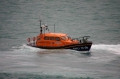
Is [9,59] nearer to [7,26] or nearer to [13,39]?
[13,39]

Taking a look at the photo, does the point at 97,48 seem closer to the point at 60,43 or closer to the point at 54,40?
the point at 60,43

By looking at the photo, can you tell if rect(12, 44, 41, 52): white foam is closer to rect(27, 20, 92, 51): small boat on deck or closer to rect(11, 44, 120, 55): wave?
rect(11, 44, 120, 55): wave

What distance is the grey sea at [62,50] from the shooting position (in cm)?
6806

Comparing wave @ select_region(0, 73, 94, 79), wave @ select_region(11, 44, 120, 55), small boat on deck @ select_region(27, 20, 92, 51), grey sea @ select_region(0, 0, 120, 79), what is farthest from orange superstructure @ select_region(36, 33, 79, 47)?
wave @ select_region(0, 73, 94, 79)

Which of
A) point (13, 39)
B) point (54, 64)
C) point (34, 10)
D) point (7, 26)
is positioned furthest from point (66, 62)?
point (34, 10)

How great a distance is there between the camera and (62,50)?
265 feet

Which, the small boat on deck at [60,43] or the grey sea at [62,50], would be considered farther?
the small boat on deck at [60,43]

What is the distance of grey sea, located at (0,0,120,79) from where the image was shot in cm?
6806

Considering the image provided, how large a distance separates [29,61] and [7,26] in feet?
143

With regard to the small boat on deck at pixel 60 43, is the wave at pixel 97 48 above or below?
below

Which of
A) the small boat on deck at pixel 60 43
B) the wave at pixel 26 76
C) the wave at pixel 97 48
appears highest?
the small boat on deck at pixel 60 43

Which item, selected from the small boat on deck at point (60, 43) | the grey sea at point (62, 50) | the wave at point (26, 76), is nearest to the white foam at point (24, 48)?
the grey sea at point (62, 50)

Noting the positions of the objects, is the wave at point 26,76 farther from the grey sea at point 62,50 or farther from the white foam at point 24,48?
the white foam at point 24,48

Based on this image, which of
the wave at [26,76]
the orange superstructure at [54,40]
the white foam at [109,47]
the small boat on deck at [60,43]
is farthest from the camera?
the orange superstructure at [54,40]
